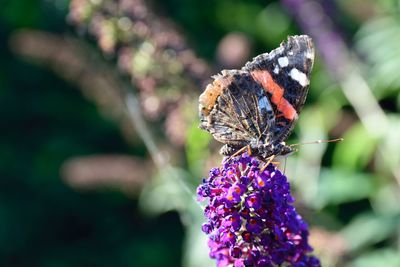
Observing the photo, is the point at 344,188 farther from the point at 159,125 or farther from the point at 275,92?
the point at 275,92

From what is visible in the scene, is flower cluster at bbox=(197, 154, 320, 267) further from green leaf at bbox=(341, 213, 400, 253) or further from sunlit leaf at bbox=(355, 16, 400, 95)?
sunlit leaf at bbox=(355, 16, 400, 95)

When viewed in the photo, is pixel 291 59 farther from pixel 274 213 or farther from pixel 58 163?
pixel 58 163

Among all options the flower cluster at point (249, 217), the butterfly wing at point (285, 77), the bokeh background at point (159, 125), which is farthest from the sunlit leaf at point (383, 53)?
the flower cluster at point (249, 217)

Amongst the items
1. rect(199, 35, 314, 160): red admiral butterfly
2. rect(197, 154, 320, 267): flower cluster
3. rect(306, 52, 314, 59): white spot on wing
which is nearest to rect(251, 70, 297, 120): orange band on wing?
rect(199, 35, 314, 160): red admiral butterfly

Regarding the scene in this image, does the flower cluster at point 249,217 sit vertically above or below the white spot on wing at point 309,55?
below

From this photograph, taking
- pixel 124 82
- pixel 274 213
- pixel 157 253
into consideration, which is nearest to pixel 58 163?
pixel 157 253

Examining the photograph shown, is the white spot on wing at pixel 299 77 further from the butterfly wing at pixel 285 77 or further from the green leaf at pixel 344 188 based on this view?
the green leaf at pixel 344 188
